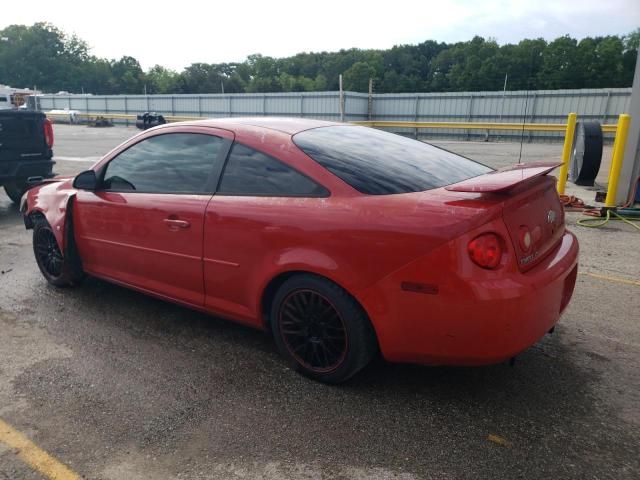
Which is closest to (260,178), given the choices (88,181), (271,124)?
(271,124)

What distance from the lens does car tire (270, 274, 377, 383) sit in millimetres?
2637

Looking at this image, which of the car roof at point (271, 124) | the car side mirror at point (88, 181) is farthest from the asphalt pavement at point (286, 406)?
the car roof at point (271, 124)

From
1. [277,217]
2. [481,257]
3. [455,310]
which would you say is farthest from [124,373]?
[481,257]

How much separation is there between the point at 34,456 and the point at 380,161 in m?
2.31

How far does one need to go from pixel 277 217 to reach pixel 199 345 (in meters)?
1.18

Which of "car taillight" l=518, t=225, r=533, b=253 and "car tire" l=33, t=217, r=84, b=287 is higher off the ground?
"car taillight" l=518, t=225, r=533, b=253

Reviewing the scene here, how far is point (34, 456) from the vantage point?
2297 millimetres

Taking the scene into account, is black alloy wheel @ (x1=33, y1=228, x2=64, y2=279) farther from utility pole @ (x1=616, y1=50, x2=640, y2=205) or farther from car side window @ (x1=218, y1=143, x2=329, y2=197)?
utility pole @ (x1=616, y1=50, x2=640, y2=205)

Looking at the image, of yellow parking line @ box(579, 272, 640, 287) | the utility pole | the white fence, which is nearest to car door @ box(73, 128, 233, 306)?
yellow parking line @ box(579, 272, 640, 287)

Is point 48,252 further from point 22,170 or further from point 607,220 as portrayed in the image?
point 607,220

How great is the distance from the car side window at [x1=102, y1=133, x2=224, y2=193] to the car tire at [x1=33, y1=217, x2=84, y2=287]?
0.82m

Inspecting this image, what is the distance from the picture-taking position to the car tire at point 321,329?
8.65 feet

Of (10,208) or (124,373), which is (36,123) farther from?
(124,373)

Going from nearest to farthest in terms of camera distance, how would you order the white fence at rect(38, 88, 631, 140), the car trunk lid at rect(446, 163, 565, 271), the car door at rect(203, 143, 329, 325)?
the car trunk lid at rect(446, 163, 565, 271) < the car door at rect(203, 143, 329, 325) < the white fence at rect(38, 88, 631, 140)
